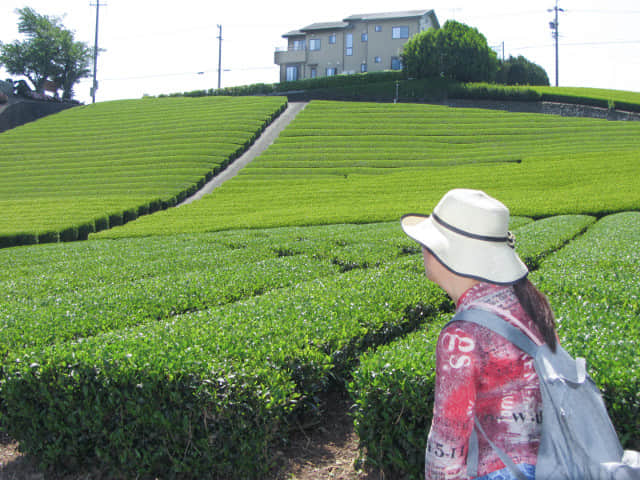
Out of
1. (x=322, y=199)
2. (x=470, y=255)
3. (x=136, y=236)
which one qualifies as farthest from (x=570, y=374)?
(x=322, y=199)

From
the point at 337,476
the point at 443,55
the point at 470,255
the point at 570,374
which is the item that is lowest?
the point at 337,476

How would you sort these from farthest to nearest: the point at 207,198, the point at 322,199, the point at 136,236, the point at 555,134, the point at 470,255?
the point at 555,134, the point at 207,198, the point at 322,199, the point at 136,236, the point at 470,255

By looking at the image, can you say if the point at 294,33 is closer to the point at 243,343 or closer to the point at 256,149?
the point at 256,149

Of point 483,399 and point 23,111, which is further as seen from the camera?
point 23,111

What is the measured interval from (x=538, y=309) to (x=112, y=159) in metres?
43.4

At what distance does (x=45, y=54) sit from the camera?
232 ft

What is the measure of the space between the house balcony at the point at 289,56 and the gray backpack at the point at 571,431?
79.6m

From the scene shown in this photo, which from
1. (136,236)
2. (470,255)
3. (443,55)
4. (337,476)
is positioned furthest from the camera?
(443,55)

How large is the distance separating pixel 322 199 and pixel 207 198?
7.48 m

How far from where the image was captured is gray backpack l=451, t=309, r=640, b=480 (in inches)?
83.3

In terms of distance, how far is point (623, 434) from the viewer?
365 centimetres

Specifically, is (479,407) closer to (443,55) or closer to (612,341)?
(612,341)

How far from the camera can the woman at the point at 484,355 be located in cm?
221

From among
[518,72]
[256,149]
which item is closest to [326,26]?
[518,72]
